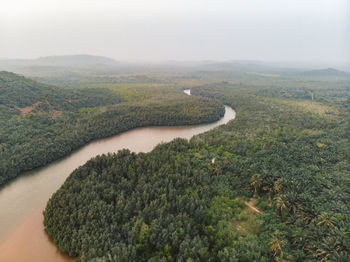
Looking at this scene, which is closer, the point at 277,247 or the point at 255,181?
the point at 277,247

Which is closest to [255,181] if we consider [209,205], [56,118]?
[209,205]

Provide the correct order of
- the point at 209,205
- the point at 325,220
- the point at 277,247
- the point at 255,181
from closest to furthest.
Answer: the point at 277,247 < the point at 325,220 < the point at 209,205 < the point at 255,181

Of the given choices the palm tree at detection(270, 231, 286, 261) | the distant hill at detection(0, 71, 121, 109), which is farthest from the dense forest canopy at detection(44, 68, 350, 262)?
the distant hill at detection(0, 71, 121, 109)

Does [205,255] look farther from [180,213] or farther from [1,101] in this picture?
[1,101]

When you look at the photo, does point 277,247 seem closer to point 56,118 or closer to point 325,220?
point 325,220

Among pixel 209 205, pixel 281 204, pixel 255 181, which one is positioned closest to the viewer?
pixel 281 204

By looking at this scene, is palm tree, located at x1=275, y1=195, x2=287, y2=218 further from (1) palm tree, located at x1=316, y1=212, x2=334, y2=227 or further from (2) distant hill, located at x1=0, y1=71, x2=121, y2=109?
(2) distant hill, located at x1=0, y1=71, x2=121, y2=109

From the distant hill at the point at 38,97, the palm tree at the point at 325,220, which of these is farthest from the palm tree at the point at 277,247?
the distant hill at the point at 38,97
